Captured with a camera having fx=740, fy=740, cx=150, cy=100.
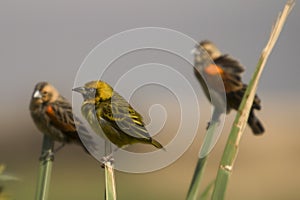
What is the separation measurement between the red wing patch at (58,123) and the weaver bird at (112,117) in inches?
28.7

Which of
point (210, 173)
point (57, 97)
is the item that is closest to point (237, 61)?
point (57, 97)

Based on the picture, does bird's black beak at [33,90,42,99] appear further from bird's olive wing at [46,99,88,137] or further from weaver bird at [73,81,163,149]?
weaver bird at [73,81,163,149]

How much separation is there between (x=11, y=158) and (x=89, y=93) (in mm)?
11773

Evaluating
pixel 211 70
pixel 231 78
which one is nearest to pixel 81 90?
pixel 211 70

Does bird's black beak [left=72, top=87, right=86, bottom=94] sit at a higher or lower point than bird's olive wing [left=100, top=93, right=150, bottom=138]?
higher

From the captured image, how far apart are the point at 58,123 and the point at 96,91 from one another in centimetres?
90

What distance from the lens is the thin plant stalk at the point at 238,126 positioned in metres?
1.52

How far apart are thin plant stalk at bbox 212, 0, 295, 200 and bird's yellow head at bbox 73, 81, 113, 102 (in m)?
0.44

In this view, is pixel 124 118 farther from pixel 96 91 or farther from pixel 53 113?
pixel 53 113

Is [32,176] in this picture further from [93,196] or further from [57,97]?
[57,97]

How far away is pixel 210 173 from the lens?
41.0ft

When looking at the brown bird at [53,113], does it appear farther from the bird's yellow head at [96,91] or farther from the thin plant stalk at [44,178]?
the thin plant stalk at [44,178]

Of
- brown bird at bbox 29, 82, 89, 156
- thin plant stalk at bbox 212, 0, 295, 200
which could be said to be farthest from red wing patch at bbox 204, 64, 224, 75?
thin plant stalk at bbox 212, 0, 295, 200

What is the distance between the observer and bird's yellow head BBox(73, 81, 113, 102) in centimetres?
190
